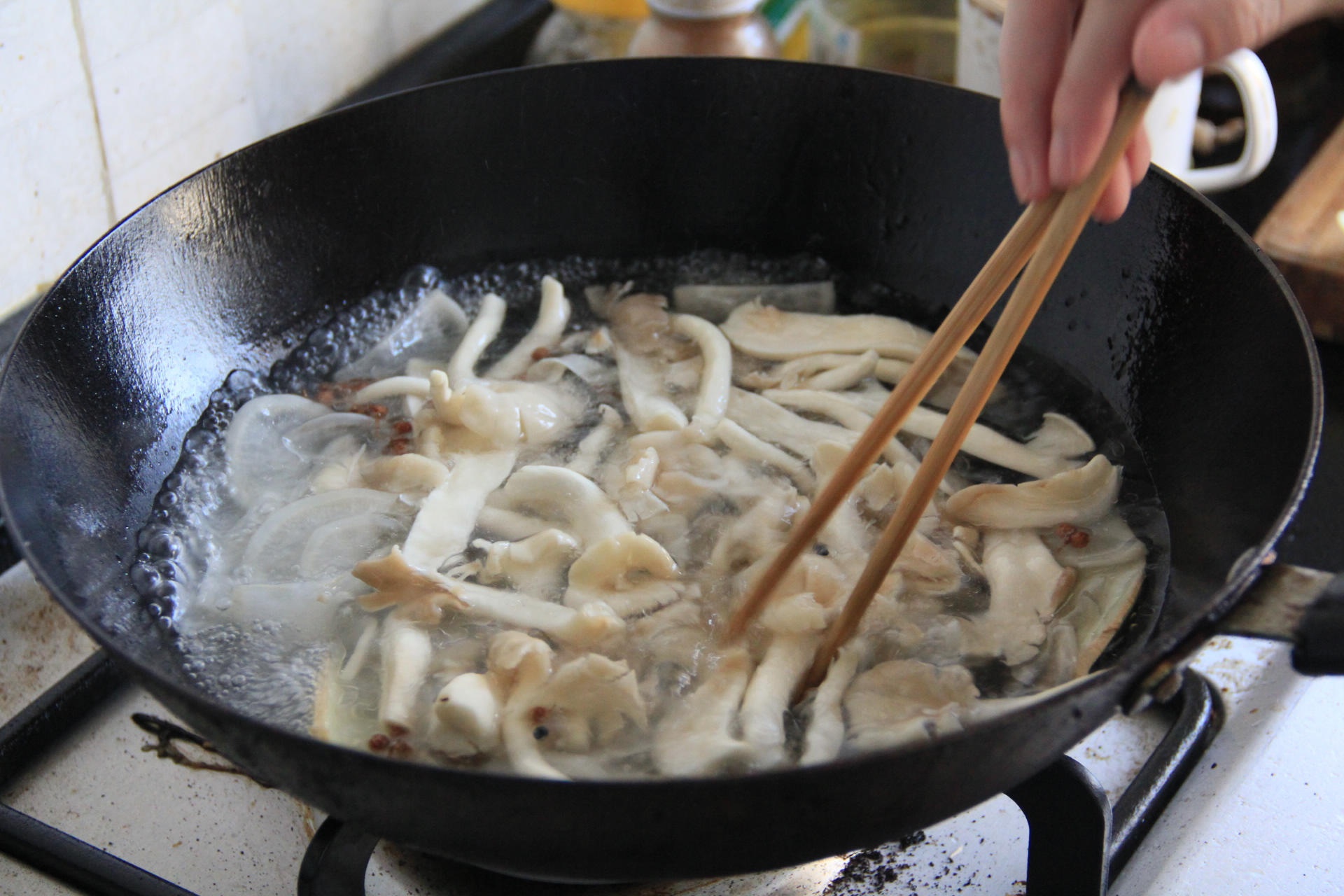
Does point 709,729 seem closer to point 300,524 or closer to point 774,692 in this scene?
point 774,692

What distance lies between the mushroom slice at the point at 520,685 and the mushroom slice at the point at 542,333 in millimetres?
415

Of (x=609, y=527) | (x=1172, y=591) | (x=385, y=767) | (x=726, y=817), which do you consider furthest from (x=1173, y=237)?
(x=385, y=767)

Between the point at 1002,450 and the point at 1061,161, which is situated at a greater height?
the point at 1061,161

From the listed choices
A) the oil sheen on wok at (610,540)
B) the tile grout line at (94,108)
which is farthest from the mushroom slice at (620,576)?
the tile grout line at (94,108)

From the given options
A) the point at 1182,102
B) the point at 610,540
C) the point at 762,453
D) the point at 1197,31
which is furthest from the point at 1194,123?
the point at 610,540

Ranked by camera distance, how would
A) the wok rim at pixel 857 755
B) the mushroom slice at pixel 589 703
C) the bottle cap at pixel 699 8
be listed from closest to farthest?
the wok rim at pixel 857 755 → the mushroom slice at pixel 589 703 → the bottle cap at pixel 699 8

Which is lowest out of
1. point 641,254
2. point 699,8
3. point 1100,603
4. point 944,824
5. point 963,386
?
point 944,824

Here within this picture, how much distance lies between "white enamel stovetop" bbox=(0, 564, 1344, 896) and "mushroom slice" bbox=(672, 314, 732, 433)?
42cm

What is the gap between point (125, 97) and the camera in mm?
→ 1161

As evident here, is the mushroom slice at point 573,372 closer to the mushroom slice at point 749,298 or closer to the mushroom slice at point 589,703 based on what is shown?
the mushroom slice at point 749,298

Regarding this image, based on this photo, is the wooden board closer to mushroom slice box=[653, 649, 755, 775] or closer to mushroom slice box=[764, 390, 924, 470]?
mushroom slice box=[764, 390, 924, 470]

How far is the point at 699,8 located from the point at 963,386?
84 cm

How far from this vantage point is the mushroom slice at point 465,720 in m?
0.73

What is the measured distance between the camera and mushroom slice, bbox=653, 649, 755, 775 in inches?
Answer: 27.7
